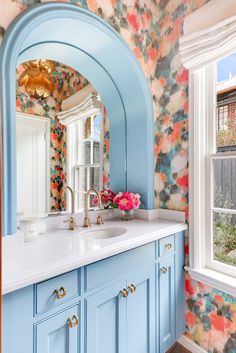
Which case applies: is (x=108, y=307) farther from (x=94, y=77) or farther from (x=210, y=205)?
(x=94, y=77)

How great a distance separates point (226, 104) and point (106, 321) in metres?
1.52

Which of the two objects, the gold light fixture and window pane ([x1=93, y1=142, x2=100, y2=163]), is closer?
the gold light fixture

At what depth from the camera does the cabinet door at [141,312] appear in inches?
52.0

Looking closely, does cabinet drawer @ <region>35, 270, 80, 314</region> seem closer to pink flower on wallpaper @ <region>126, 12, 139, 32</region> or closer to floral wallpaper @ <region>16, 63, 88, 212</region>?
floral wallpaper @ <region>16, 63, 88, 212</region>

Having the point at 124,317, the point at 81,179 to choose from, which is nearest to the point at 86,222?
the point at 81,179

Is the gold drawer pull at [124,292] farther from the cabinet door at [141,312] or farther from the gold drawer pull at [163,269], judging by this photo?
the gold drawer pull at [163,269]

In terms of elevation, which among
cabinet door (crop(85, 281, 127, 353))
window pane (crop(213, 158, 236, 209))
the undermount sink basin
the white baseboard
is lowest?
the white baseboard

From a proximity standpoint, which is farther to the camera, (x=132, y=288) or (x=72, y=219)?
(x=72, y=219)

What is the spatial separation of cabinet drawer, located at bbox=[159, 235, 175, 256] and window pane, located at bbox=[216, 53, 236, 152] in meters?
0.72

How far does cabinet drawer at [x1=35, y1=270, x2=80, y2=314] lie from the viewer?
93cm

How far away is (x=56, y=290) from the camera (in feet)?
3.22

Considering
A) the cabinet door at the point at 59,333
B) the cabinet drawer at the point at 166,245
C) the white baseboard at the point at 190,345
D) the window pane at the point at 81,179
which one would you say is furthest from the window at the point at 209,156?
the cabinet door at the point at 59,333

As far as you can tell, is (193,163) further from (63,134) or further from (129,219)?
(63,134)

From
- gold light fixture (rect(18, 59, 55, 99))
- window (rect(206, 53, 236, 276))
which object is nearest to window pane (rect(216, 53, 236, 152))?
window (rect(206, 53, 236, 276))
